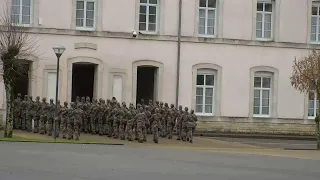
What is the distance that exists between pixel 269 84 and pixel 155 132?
13.0 meters

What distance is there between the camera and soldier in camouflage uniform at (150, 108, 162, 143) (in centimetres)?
2756

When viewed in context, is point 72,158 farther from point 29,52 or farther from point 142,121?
point 29,52

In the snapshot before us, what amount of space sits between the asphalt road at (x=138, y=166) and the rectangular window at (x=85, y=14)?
49.5 feet

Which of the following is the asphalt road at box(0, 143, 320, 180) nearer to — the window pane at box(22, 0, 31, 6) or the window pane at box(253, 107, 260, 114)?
the window pane at box(22, 0, 31, 6)

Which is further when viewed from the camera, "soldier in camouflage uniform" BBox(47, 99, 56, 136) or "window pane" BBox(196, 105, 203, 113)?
"window pane" BBox(196, 105, 203, 113)

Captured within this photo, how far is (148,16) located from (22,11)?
22.6ft

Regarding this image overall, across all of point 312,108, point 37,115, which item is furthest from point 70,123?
point 312,108

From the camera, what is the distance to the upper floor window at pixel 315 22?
38812 millimetres

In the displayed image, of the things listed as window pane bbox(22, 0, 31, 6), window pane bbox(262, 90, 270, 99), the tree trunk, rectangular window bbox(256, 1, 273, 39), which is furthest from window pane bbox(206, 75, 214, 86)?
the tree trunk

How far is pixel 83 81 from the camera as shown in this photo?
1496 inches

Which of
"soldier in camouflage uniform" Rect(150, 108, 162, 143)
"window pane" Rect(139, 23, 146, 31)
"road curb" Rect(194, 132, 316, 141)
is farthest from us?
"window pane" Rect(139, 23, 146, 31)

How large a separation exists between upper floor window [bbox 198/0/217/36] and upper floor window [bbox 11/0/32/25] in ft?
31.3

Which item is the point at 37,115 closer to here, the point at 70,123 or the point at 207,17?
the point at 70,123

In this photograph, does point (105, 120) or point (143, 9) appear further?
point (143, 9)
